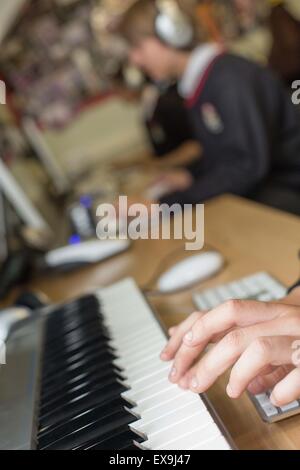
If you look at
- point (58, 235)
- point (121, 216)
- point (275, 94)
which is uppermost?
point (275, 94)

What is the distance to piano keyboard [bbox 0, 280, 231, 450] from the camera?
428mm

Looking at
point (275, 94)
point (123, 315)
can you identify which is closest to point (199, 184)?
point (275, 94)

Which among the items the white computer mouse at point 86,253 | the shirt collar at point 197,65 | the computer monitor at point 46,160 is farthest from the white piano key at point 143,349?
the computer monitor at point 46,160

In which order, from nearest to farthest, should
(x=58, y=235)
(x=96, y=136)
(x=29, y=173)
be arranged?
(x=58, y=235) < (x=29, y=173) < (x=96, y=136)

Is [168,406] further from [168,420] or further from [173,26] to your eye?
[173,26]

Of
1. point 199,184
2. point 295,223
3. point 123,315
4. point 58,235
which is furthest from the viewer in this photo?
point 58,235

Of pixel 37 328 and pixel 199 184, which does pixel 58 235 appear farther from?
pixel 37 328

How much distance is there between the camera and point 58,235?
5.01 feet

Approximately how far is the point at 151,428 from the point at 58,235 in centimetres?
114

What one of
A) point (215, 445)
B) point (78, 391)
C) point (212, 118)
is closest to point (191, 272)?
point (78, 391)

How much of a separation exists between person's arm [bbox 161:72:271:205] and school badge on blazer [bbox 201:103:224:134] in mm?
65

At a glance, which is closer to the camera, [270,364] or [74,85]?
[270,364]

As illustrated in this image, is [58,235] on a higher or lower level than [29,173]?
lower

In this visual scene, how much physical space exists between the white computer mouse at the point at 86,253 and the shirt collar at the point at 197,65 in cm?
59
